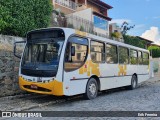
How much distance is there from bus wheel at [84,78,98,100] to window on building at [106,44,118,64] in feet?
5.82

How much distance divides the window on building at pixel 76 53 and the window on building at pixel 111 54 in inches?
85.8

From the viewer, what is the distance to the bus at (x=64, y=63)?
976 cm

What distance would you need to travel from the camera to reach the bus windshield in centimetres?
987

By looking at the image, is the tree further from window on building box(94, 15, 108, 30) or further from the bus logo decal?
window on building box(94, 15, 108, 30)

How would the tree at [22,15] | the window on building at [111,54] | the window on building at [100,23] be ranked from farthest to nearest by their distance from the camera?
the window on building at [100,23] < the window on building at [111,54] < the tree at [22,15]

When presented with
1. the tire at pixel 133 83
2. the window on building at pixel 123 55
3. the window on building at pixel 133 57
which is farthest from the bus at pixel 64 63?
the tire at pixel 133 83

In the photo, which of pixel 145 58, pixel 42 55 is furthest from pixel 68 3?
pixel 42 55

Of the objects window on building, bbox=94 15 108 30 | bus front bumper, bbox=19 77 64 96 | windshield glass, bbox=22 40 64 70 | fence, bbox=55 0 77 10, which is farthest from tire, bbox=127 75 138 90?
fence, bbox=55 0 77 10

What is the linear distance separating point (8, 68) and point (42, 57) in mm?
2466

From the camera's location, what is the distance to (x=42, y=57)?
10383 millimetres

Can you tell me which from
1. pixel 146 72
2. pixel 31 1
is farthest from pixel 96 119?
pixel 146 72

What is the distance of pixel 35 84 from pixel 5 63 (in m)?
2.63

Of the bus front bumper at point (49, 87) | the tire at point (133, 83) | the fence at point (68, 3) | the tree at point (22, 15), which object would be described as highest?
the fence at point (68, 3)

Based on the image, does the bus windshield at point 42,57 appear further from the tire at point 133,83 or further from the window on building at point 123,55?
the tire at point 133,83
